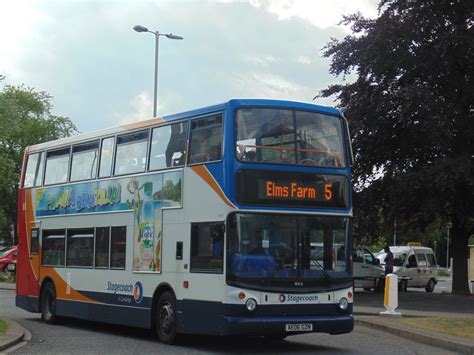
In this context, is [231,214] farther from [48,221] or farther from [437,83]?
[437,83]

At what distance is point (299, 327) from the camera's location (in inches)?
479

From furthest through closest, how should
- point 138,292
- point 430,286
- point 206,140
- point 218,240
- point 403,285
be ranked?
point 430,286 → point 403,285 → point 138,292 → point 206,140 → point 218,240

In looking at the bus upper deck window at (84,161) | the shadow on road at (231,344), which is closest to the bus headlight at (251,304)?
the shadow on road at (231,344)

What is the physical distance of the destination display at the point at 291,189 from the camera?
39.7ft

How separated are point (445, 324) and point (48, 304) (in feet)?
30.5

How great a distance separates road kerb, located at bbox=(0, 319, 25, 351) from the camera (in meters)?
12.5

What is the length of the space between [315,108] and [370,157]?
54.0 feet

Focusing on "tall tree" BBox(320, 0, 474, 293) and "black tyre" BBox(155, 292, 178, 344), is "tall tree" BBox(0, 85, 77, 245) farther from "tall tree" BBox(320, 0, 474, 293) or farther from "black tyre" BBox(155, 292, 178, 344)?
"black tyre" BBox(155, 292, 178, 344)

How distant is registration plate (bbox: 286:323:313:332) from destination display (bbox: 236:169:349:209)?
1965 millimetres

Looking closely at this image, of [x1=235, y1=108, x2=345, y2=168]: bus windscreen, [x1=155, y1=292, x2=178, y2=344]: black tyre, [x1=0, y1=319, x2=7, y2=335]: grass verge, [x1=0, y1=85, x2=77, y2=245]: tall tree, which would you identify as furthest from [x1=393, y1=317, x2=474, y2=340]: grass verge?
[x1=0, y1=85, x2=77, y2=245]: tall tree

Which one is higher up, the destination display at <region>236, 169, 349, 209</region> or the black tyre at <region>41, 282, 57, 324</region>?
the destination display at <region>236, 169, 349, 209</region>

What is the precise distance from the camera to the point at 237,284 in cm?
1183

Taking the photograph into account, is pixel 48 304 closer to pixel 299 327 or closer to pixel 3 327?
pixel 3 327

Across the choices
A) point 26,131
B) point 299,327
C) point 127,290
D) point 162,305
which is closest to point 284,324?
point 299,327
